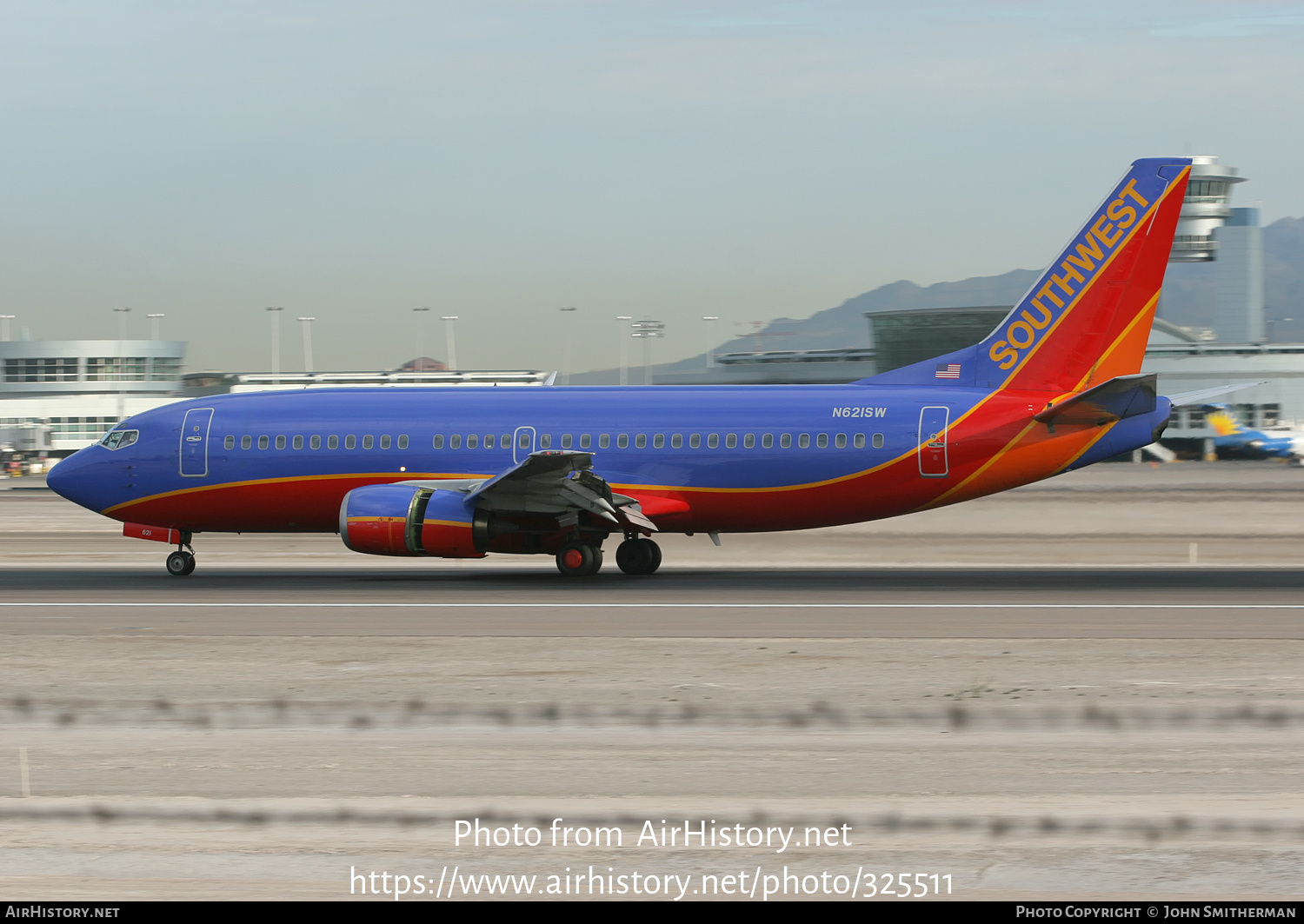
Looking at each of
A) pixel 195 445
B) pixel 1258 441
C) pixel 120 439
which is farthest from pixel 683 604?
pixel 1258 441

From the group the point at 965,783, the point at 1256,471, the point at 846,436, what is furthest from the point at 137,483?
the point at 1256,471

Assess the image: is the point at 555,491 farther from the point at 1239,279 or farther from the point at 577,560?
the point at 1239,279

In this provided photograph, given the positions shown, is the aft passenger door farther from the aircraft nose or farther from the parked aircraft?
the parked aircraft

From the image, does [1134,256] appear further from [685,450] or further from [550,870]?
[550,870]

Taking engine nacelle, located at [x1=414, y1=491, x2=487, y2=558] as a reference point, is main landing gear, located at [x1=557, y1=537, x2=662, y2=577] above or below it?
below

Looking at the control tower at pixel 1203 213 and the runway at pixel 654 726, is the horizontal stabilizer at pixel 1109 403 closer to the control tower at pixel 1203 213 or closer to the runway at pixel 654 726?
the runway at pixel 654 726

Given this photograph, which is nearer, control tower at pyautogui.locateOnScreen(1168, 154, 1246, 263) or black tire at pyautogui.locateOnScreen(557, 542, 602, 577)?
black tire at pyautogui.locateOnScreen(557, 542, 602, 577)

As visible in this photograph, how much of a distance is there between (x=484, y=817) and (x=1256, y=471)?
2712 inches

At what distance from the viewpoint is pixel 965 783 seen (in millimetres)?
10172

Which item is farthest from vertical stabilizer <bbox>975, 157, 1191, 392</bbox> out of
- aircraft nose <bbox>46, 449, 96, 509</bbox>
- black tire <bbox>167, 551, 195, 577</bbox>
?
aircraft nose <bbox>46, 449, 96, 509</bbox>

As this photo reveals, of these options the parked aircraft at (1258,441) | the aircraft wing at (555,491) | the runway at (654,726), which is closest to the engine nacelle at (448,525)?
the aircraft wing at (555,491)

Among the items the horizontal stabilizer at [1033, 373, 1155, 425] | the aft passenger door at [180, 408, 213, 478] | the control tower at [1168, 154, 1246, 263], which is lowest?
the aft passenger door at [180, 408, 213, 478]

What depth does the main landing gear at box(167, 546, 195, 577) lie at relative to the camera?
27141mm

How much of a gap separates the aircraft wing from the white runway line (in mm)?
3224
